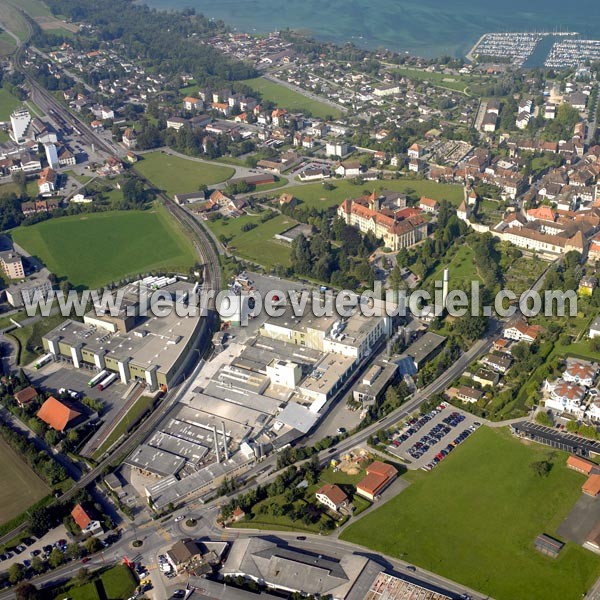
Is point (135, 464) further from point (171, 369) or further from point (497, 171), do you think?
point (497, 171)

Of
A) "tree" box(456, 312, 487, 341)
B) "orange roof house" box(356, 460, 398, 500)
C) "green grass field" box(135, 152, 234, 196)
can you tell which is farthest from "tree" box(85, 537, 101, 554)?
"green grass field" box(135, 152, 234, 196)

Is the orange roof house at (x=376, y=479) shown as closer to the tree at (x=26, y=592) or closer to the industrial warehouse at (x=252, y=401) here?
the industrial warehouse at (x=252, y=401)

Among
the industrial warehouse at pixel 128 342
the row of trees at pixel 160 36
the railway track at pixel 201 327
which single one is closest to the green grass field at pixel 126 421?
the railway track at pixel 201 327

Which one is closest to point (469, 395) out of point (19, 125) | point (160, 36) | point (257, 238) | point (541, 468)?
point (541, 468)

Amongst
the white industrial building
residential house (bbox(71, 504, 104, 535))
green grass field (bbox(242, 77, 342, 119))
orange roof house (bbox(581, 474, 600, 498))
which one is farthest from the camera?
green grass field (bbox(242, 77, 342, 119))

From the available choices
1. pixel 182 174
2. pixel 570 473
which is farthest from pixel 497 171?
pixel 570 473

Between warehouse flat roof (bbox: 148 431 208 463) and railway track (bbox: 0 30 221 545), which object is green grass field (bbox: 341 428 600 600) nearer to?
warehouse flat roof (bbox: 148 431 208 463)
